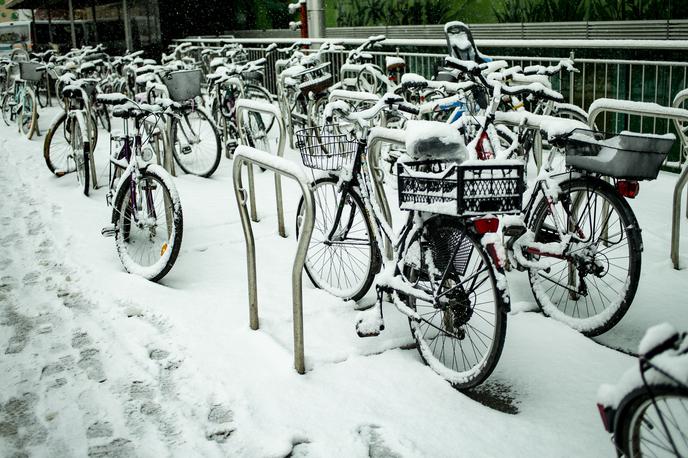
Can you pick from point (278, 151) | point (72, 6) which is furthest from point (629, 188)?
point (72, 6)

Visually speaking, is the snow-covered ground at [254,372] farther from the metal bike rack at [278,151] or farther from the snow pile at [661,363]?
the snow pile at [661,363]

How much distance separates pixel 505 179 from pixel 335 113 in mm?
1382

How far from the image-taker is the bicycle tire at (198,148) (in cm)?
746

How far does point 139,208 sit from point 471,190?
2937 mm

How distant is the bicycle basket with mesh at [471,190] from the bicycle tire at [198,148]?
4648mm

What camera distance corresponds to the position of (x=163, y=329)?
13.0ft

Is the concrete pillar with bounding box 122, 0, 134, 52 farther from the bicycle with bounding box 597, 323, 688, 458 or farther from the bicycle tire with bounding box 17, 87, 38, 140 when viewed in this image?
the bicycle with bounding box 597, 323, 688, 458

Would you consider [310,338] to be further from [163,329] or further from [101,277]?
[101,277]

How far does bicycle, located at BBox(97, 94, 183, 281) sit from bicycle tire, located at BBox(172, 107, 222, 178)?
82.0 inches

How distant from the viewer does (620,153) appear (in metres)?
3.31

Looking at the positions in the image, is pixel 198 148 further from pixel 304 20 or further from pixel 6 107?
pixel 6 107

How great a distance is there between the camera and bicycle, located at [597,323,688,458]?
1.87 meters

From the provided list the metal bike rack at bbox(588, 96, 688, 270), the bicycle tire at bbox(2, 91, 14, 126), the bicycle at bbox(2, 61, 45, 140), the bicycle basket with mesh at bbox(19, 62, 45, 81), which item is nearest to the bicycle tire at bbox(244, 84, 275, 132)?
the bicycle at bbox(2, 61, 45, 140)

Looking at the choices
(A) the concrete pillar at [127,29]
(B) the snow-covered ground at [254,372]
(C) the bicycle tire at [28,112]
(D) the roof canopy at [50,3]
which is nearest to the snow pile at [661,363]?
(B) the snow-covered ground at [254,372]
